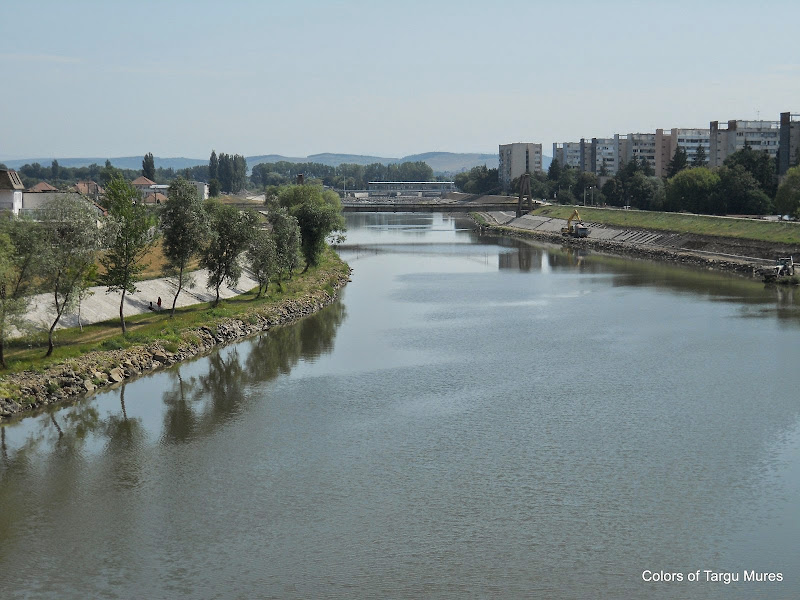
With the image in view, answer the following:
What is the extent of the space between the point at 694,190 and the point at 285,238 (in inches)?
1785

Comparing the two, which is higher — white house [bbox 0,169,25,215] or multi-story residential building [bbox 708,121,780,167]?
multi-story residential building [bbox 708,121,780,167]

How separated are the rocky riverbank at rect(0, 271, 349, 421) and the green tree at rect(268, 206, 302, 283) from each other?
13.5ft

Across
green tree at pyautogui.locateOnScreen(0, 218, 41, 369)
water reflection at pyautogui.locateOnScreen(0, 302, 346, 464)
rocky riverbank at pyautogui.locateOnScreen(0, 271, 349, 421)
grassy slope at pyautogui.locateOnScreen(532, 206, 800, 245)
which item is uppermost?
green tree at pyautogui.locateOnScreen(0, 218, 41, 369)

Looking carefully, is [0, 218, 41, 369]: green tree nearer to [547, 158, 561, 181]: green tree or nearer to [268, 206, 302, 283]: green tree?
[268, 206, 302, 283]: green tree

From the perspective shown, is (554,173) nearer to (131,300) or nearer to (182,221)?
(182,221)

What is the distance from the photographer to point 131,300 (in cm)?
3269

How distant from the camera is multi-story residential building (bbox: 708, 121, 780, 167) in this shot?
10944 centimetres

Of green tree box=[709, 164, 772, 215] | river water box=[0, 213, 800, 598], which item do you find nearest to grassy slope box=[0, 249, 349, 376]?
river water box=[0, 213, 800, 598]

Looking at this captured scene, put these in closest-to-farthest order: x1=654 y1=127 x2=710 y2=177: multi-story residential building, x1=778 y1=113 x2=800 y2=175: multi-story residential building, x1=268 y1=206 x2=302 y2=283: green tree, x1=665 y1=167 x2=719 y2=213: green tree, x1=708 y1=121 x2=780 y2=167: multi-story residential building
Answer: x1=268 y1=206 x2=302 y2=283: green tree → x1=665 y1=167 x2=719 y2=213: green tree → x1=778 y1=113 x2=800 y2=175: multi-story residential building → x1=708 y1=121 x2=780 y2=167: multi-story residential building → x1=654 y1=127 x2=710 y2=177: multi-story residential building

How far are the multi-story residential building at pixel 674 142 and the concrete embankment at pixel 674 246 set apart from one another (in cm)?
3638

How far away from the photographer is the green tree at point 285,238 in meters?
39.4

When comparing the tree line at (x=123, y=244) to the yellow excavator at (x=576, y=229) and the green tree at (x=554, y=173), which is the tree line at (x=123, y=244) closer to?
the yellow excavator at (x=576, y=229)

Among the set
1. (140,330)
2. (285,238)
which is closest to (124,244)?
(140,330)

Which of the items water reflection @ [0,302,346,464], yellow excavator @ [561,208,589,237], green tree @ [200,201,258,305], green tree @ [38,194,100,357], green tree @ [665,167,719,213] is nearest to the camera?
water reflection @ [0,302,346,464]
